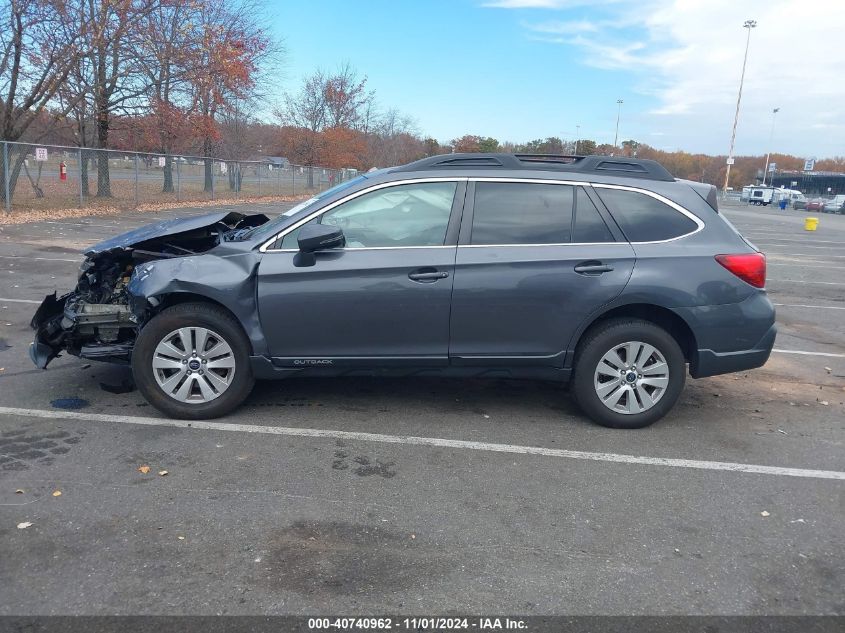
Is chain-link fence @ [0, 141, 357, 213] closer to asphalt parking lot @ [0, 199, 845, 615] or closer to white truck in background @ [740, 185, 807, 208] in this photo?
asphalt parking lot @ [0, 199, 845, 615]

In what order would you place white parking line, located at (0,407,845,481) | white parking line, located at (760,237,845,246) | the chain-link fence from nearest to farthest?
white parking line, located at (0,407,845,481) → the chain-link fence → white parking line, located at (760,237,845,246)

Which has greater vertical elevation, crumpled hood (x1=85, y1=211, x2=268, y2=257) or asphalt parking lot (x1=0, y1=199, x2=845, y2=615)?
crumpled hood (x1=85, y1=211, x2=268, y2=257)

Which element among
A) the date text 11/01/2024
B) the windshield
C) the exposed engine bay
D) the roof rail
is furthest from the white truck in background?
the date text 11/01/2024

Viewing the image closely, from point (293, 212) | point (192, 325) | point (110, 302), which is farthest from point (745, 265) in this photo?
point (110, 302)

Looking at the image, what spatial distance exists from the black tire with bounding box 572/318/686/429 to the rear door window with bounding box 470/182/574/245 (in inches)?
27.7

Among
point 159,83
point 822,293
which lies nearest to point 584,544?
point 822,293

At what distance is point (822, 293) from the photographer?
11188 mm

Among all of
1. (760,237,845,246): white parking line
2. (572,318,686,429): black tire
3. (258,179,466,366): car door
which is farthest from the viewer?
(760,237,845,246): white parking line

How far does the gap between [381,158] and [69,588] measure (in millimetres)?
51864

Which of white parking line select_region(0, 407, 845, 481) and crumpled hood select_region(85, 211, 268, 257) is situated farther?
crumpled hood select_region(85, 211, 268, 257)

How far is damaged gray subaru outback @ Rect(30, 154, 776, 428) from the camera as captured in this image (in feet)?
14.4

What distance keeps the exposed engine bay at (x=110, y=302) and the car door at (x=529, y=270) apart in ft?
5.81

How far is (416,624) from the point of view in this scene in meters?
2.59

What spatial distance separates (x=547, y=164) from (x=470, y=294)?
48.5 inches
